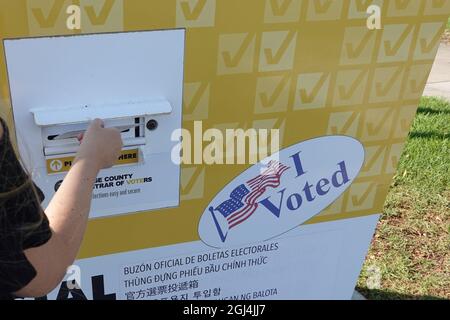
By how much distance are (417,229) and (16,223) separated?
9.46ft

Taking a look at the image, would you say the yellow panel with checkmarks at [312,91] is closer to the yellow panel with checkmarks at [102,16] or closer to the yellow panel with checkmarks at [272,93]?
the yellow panel with checkmarks at [272,93]

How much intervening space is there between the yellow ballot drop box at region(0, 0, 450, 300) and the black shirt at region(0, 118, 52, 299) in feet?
1.17

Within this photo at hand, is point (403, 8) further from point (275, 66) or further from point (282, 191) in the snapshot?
point (282, 191)

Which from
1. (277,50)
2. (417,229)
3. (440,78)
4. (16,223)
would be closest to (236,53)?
(277,50)

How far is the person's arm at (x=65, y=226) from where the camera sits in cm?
123

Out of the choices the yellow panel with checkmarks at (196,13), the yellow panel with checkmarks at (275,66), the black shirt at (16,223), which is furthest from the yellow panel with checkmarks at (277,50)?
the black shirt at (16,223)

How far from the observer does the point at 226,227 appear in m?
2.04

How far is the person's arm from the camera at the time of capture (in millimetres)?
1234

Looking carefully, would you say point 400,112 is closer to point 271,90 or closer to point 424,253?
point 271,90

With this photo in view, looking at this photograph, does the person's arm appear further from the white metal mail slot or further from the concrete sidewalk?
the concrete sidewalk

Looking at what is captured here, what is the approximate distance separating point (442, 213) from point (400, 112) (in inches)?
72.0

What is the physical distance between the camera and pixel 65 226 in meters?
1.29

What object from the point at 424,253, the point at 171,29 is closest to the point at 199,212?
the point at 171,29

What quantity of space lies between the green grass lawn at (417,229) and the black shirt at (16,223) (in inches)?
88.6
